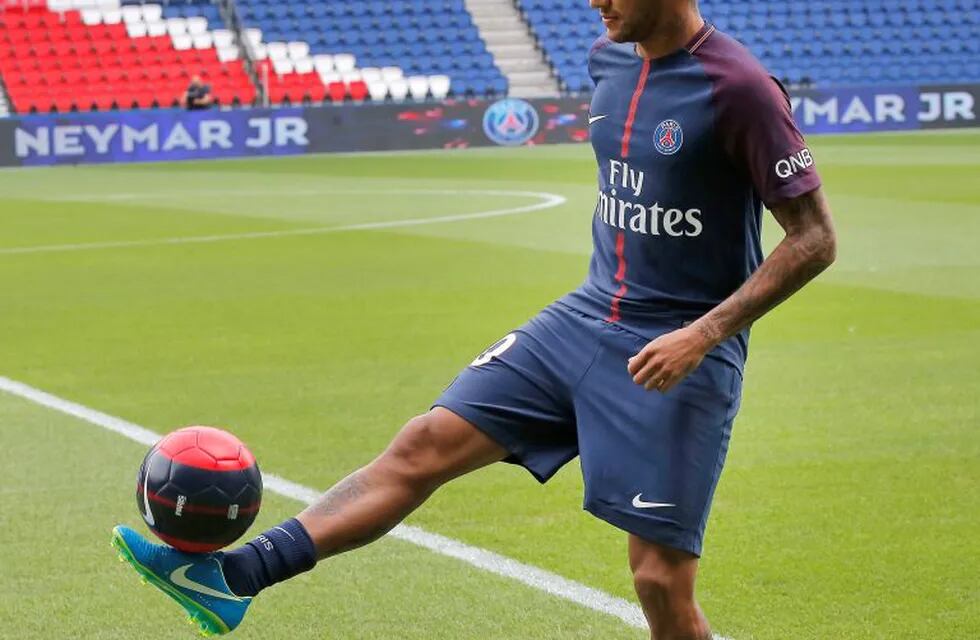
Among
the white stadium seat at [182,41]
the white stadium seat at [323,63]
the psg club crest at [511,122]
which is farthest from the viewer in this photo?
the white stadium seat at [323,63]

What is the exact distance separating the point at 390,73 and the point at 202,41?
4.37 m

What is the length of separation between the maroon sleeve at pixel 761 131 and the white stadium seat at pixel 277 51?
3764 cm

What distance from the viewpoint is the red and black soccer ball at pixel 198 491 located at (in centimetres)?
480

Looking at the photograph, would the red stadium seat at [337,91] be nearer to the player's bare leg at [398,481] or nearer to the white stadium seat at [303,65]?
the white stadium seat at [303,65]

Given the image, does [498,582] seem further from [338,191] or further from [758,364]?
[338,191]

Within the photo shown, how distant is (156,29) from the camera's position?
41406mm

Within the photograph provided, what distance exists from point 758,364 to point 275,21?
33352 mm

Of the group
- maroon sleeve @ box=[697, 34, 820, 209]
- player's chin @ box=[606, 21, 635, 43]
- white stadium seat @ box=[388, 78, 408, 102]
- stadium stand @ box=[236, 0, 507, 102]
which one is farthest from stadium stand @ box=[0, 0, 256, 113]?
maroon sleeve @ box=[697, 34, 820, 209]

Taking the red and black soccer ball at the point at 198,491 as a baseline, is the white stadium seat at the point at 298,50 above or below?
below

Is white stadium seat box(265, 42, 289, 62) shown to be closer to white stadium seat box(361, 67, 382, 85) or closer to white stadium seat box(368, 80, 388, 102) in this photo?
white stadium seat box(361, 67, 382, 85)

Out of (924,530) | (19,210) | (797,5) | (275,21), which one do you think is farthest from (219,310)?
(797,5)

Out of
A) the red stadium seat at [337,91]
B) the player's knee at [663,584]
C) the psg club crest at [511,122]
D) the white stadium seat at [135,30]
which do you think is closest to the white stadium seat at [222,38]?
the white stadium seat at [135,30]

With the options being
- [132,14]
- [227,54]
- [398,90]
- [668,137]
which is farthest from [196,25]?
[668,137]

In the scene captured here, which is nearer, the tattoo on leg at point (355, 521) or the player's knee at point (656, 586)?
the player's knee at point (656, 586)
